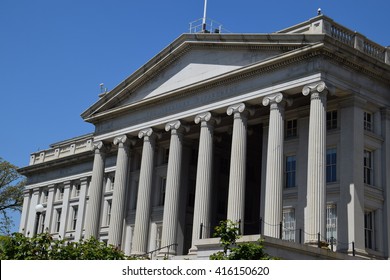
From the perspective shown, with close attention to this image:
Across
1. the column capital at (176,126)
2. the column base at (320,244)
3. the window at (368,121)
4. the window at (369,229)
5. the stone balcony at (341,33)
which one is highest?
the stone balcony at (341,33)

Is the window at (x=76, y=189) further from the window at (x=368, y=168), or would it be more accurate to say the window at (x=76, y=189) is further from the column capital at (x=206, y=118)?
the window at (x=368, y=168)

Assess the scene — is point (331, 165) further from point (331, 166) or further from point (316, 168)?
point (316, 168)

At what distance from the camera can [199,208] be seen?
41625mm

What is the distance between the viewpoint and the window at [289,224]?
39.6 m

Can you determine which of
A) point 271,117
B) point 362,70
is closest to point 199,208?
point 271,117

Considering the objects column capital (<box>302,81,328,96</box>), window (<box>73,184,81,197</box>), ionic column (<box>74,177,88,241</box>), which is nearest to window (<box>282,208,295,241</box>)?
column capital (<box>302,81,328,96</box>)

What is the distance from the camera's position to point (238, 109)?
135ft

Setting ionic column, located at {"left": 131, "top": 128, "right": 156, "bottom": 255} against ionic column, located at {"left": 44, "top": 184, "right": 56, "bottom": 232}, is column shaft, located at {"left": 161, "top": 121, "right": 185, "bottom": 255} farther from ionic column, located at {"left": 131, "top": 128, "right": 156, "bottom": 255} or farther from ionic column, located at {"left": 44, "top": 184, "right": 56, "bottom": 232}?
ionic column, located at {"left": 44, "top": 184, "right": 56, "bottom": 232}

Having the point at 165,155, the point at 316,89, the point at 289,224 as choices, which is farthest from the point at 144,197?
the point at 316,89

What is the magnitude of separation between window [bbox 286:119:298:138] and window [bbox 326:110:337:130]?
261cm

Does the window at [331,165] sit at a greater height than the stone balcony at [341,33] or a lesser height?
lesser

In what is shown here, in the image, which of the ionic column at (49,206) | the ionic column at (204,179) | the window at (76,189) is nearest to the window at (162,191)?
the ionic column at (204,179)

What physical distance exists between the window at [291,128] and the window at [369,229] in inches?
278

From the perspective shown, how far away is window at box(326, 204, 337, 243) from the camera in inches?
1470
